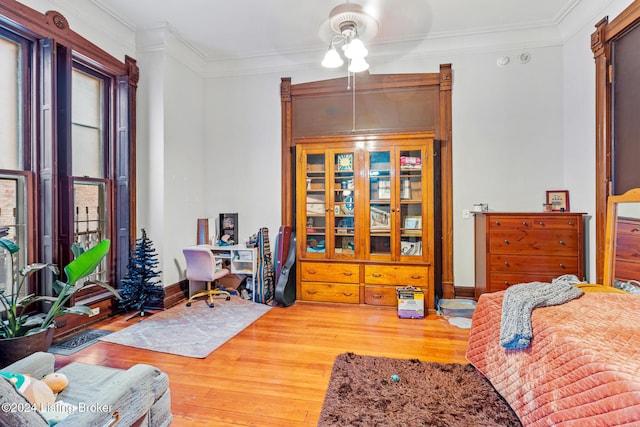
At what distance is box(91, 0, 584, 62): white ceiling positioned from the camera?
3.27 meters

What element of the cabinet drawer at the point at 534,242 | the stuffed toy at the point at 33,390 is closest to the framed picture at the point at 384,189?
the cabinet drawer at the point at 534,242

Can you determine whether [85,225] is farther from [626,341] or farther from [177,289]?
[626,341]

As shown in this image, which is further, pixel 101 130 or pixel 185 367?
pixel 101 130

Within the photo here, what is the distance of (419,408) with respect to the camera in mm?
1930

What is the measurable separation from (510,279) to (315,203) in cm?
231

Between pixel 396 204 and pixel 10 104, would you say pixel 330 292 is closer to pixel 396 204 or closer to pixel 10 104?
pixel 396 204

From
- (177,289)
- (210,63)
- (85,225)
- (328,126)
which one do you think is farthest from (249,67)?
(177,289)

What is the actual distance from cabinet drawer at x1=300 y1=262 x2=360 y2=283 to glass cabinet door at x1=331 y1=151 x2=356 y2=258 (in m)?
0.15

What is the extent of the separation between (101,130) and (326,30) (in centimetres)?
273

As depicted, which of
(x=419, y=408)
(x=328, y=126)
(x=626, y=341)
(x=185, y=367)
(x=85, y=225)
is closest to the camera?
(x=626, y=341)

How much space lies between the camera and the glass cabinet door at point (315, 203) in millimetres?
4105

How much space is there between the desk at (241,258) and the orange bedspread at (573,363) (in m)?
2.74

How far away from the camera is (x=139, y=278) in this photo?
3.60m

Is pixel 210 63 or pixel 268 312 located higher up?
pixel 210 63
